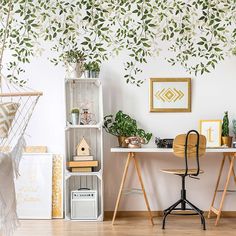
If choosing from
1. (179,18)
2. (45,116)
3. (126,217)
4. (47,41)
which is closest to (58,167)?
(45,116)

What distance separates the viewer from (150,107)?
16.3 ft

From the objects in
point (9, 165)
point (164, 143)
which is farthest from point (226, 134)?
point (9, 165)

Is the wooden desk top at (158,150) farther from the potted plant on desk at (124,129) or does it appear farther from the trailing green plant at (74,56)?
the trailing green plant at (74,56)

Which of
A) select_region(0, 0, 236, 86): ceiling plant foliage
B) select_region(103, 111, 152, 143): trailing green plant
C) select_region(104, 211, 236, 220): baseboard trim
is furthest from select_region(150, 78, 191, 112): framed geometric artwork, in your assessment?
select_region(104, 211, 236, 220): baseboard trim

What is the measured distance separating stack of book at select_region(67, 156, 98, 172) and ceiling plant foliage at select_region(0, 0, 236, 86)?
0.93 meters

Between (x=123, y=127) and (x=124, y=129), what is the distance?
22mm

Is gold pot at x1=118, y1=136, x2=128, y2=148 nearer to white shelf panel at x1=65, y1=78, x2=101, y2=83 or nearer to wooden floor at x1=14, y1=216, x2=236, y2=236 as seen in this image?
white shelf panel at x1=65, y1=78, x2=101, y2=83

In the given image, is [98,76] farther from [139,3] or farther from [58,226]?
[58,226]

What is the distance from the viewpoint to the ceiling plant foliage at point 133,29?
4.96 metres

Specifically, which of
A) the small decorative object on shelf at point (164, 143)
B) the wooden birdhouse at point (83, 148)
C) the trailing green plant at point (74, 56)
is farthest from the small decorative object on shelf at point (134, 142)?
the trailing green plant at point (74, 56)

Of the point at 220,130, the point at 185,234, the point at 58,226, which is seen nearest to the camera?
the point at 185,234

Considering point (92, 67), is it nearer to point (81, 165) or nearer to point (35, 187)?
point (81, 165)

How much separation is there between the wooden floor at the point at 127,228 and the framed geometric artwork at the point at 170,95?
112 cm

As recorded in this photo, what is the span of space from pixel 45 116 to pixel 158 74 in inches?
49.3
